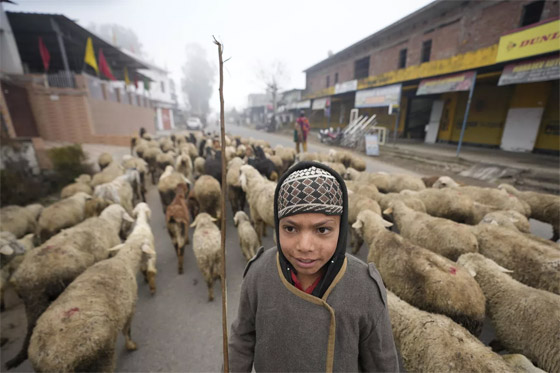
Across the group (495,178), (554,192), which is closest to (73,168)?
(495,178)

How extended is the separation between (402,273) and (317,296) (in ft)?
6.87

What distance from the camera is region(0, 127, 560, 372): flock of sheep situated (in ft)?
6.47

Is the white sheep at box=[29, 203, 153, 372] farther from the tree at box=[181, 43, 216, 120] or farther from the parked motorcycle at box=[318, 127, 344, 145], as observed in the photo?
the tree at box=[181, 43, 216, 120]

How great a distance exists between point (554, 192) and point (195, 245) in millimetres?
11160

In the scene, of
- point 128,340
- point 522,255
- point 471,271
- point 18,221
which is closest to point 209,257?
point 128,340

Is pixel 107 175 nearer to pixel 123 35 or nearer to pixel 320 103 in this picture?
pixel 320 103

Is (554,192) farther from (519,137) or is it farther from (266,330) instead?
(266,330)

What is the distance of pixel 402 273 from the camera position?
2.77 meters

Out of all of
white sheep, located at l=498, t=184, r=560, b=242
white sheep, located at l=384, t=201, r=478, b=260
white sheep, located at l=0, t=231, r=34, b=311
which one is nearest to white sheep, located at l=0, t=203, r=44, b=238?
white sheep, located at l=0, t=231, r=34, b=311

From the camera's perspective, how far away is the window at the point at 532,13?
38.6 feet

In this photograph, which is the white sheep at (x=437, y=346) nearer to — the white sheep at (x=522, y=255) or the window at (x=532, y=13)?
the white sheep at (x=522, y=255)

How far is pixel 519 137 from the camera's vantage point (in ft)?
41.8

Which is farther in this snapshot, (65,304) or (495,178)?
(495,178)

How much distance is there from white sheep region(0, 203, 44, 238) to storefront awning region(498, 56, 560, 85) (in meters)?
15.9
